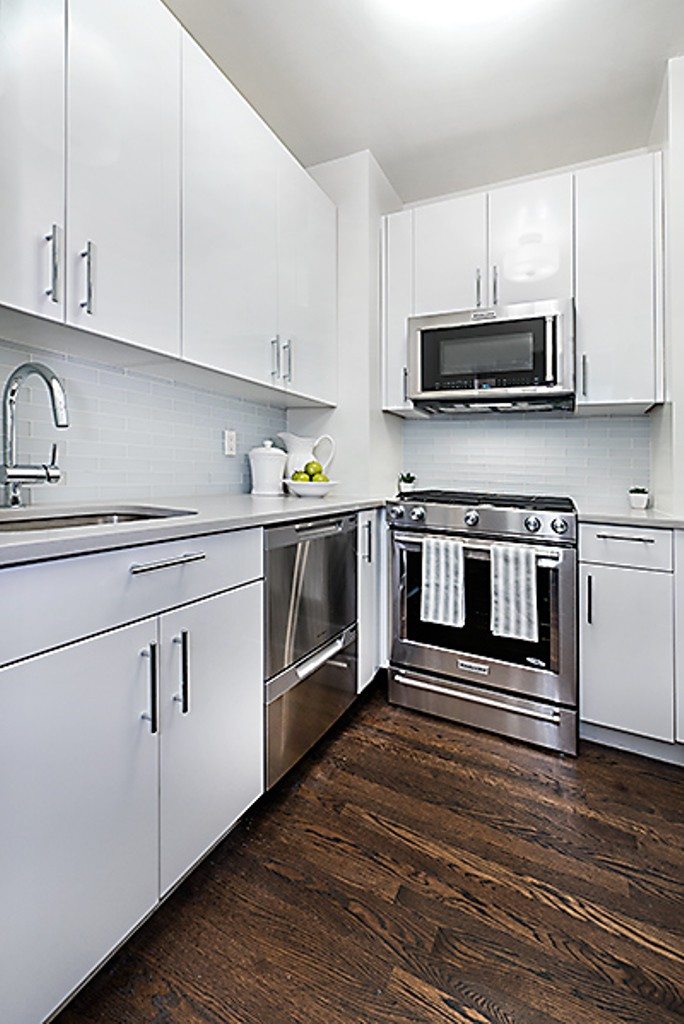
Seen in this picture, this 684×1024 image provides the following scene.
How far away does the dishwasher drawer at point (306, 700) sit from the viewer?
5.27 ft

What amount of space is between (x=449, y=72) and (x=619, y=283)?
112 cm

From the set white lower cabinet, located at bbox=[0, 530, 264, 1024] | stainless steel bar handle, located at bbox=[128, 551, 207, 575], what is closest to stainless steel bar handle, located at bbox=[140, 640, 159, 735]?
white lower cabinet, located at bbox=[0, 530, 264, 1024]

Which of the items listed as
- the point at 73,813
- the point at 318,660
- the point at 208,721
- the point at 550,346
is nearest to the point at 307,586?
the point at 318,660

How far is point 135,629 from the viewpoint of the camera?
108cm

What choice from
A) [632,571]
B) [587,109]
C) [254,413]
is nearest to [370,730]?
[632,571]

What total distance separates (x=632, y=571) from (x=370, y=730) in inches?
47.4

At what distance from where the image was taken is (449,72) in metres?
2.12

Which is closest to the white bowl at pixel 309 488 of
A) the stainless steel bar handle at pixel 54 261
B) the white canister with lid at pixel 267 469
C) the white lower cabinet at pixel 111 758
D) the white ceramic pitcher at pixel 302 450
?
the white canister with lid at pixel 267 469

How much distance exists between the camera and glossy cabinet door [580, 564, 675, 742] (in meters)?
1.93

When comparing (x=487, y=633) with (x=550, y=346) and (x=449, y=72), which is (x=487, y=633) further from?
(x=449, y=72)

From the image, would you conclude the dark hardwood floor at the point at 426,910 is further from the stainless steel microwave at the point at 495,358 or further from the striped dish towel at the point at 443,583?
the stainless steel microwave at the point at 495,358

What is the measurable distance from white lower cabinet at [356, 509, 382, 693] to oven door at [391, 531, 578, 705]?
0.31 feet

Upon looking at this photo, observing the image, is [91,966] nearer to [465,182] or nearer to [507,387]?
[507,387]

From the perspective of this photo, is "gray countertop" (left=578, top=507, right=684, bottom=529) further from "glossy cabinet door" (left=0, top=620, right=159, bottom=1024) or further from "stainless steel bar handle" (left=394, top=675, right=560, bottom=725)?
"glossy cabinet door" (left=0, top=620, right=159, bottom=1024)
